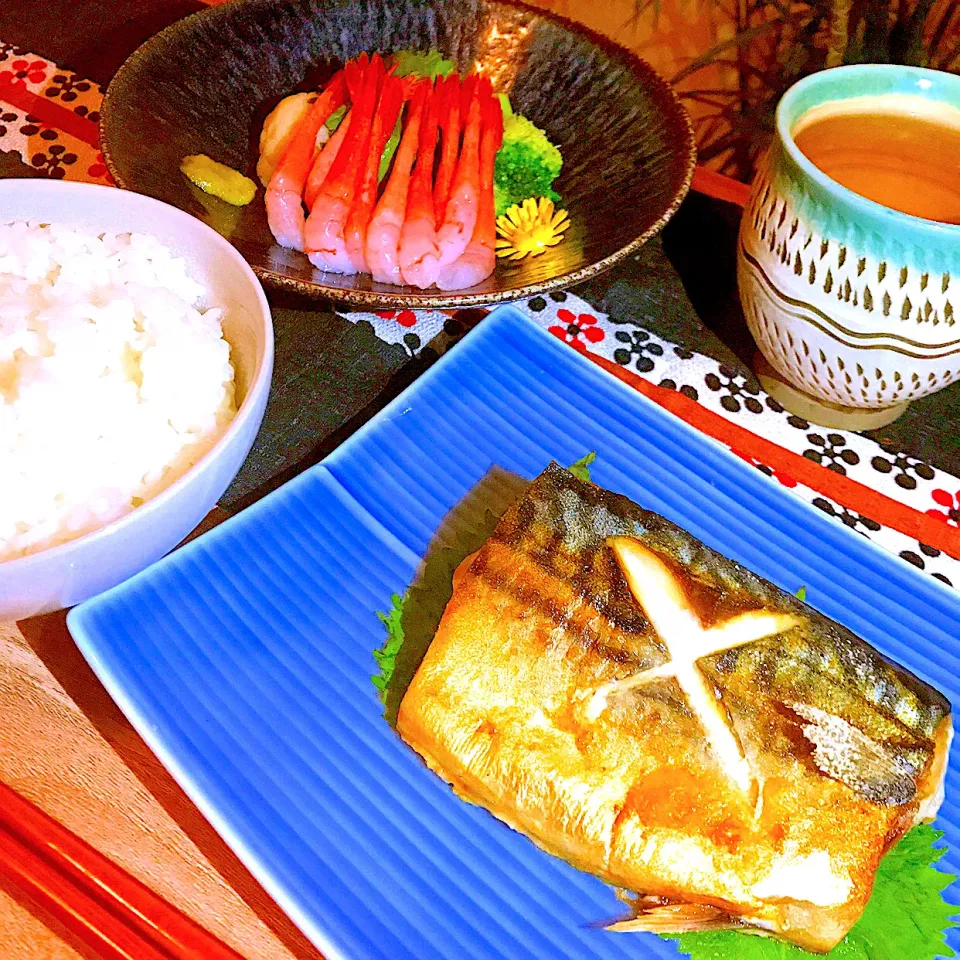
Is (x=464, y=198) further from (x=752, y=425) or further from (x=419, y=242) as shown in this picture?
(x=752, y=425)

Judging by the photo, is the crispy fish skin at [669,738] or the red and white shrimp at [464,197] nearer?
the crispy fish skin at [669,738]

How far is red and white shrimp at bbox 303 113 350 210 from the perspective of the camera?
1.71 metres

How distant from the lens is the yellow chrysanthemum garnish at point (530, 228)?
1769 millimetres

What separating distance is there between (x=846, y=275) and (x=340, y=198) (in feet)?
3.16

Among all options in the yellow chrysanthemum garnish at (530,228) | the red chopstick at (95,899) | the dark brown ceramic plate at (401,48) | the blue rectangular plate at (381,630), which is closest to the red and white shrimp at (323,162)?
the dark brown ceramic plate at (401,48)

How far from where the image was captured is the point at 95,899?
3.23ft

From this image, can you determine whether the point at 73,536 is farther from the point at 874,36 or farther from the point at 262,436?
the point at 874,36

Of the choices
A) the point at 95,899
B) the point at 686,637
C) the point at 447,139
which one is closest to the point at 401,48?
the point at 447,139

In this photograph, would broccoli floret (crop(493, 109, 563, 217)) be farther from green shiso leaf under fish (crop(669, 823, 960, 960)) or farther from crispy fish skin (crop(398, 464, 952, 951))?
green shiso leaf under fish (crop(669, 823, 960, 960))

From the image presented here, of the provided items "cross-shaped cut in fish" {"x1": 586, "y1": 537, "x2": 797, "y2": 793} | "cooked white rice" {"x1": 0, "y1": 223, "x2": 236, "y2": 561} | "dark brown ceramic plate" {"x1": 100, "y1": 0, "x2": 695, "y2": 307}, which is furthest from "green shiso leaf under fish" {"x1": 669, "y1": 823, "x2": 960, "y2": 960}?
"dark brown ceramic plate" {"x1": 100, "y1": 0, "x2": 695, "y2": 307}

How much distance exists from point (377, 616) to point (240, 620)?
197mm

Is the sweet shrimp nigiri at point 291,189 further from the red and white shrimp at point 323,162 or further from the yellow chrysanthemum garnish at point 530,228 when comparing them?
the yellow chrysanthemum garnish at point 530,228

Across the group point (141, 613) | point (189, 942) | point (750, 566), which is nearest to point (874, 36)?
point (750, 566)

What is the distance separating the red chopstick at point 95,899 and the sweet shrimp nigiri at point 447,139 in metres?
1.25
